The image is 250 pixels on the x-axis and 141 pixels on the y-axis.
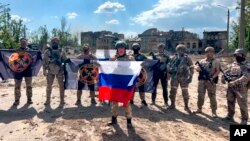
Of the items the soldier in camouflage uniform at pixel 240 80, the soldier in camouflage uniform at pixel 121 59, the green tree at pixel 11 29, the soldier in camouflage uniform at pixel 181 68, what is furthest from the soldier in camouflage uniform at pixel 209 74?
the green tree at pixel 11 29

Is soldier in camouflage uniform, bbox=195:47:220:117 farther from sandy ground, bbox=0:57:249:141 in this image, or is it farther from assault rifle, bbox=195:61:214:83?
sandy ground, bbox=0:57:249:141

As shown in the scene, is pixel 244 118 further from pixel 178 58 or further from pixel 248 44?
pixel 248 44

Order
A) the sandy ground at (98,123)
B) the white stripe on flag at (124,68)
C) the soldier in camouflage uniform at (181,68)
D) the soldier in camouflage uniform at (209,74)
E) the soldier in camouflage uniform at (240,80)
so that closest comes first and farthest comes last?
Result: the sandy ground at (98,123) < the white stripe on flag at (124,68) < the soldier in camouflage uniform at (240,80) < the soldier in camouflage uniform at (209,74) < the soldier in camouflage uniform at (181,68)

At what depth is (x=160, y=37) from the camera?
3989 inches

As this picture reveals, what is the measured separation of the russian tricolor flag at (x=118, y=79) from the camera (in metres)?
9.86

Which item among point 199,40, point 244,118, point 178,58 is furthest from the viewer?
point 199,40

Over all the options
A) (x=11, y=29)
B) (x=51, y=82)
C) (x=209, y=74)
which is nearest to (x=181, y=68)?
(x=209, y=74)

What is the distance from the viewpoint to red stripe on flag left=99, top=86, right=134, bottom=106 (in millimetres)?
9750

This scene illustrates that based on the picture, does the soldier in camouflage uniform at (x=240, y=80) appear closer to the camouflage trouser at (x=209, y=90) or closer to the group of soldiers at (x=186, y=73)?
the group of soldiers at (x=186, y=73)

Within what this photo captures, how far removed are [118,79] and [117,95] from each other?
19.7 inches

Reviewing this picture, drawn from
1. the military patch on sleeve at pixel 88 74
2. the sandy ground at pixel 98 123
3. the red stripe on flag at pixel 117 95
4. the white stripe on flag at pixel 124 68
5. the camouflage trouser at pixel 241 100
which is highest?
the white stripe on flag at pixel 124 68

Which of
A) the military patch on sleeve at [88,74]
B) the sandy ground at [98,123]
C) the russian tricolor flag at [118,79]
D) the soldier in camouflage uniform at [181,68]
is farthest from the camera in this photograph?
the military patch on sleeve at [88,74]

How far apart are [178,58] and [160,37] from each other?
8957cm

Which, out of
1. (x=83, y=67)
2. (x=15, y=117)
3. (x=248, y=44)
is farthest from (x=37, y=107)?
(x=248, y=44)
